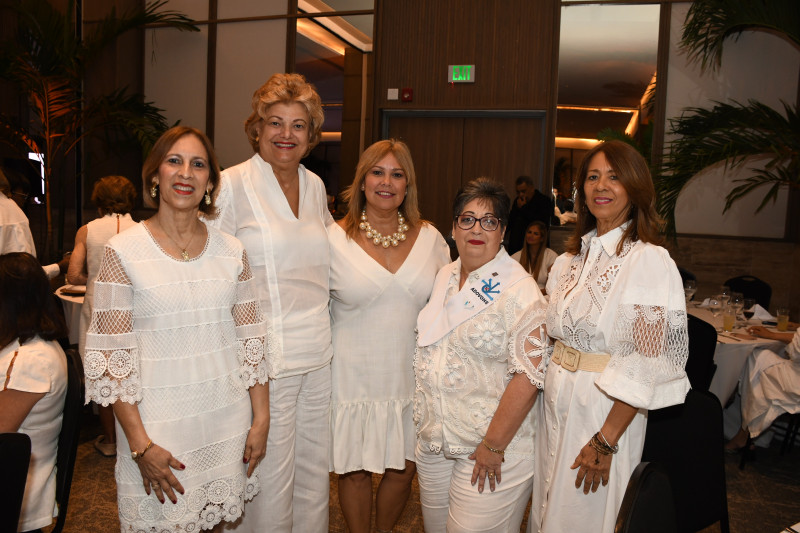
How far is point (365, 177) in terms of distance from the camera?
272cm

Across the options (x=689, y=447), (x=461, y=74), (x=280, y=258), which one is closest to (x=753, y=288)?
(x=461, y=74)

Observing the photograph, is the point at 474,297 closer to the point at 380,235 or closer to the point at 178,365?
the point at 380,235

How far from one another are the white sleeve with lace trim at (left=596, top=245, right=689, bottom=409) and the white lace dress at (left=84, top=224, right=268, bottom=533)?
1.15m

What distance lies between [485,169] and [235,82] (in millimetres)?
3403

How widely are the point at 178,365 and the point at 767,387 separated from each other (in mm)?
3801

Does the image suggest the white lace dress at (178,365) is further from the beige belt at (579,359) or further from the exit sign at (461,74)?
the exit sign at (461,74)

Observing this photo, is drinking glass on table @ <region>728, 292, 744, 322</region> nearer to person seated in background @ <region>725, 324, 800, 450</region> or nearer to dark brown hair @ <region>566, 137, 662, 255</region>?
person seated in background @ <region>725, 324, 800, 450</region>

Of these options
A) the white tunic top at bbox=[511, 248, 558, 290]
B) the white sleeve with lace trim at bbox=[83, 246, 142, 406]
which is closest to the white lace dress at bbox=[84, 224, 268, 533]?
the white sleeve with lace trim at bbox=[83, 246, 142, 406]

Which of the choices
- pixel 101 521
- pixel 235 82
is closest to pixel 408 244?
pixel 101 521

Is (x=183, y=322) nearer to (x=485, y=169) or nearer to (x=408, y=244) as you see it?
(x=408, y=244)

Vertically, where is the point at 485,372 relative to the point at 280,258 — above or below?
below

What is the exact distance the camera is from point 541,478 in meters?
2.17

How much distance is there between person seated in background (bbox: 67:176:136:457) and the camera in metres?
→ 4.02

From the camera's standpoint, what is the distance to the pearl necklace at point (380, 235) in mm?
2701
